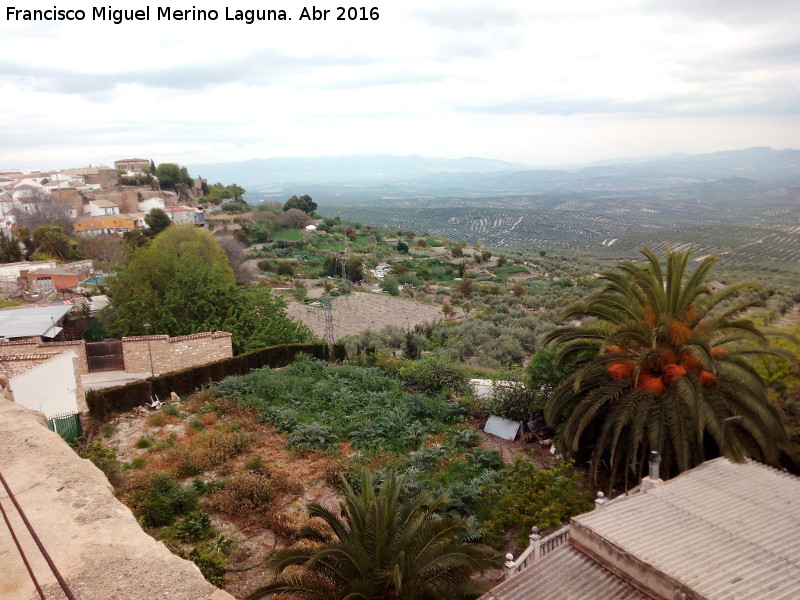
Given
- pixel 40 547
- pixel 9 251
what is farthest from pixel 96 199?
pixel 40 547

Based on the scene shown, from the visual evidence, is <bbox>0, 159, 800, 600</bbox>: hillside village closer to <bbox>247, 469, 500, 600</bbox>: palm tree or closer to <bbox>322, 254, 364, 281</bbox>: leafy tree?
<bbox>247, 469, 500, 600</bbox>: palm tree

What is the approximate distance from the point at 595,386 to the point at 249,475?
6973mm

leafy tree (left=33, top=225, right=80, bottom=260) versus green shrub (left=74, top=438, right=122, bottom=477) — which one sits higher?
leafy tree (left=33, top=225, right=80, bottom=260)

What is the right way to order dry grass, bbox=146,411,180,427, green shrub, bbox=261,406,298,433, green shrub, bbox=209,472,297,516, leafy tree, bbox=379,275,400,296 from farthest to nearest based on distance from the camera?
leafy tree, bbox=379,275,400,296, dry grass, bbox=146,411,180,427, green shrub, bbox=261,406,298,433, green shrub, bbox=209,472,297,516

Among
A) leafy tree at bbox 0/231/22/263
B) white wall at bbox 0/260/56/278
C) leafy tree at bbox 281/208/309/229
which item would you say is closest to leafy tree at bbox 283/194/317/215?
Result: leafy tree at bbox 281/208/309/229

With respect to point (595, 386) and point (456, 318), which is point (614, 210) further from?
point (595, 386)

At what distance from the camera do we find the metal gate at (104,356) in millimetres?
17406

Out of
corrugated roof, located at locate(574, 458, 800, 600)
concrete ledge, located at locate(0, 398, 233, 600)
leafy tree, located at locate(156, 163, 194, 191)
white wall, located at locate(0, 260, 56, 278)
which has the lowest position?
white wall, located at locate(0, 260, 56, 278)

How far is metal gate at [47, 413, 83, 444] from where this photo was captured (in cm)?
1202

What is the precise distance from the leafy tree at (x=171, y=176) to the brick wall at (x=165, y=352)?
6303cm

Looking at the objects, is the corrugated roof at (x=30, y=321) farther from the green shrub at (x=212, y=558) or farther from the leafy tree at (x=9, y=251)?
the leafy tree at (x=9, y=251)

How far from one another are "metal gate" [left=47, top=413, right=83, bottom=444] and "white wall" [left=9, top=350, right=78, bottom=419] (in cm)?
13

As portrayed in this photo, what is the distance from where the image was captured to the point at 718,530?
634 centimetres

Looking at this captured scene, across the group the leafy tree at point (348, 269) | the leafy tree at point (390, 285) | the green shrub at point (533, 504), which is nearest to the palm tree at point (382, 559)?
the green shrub at point (533, 504)
